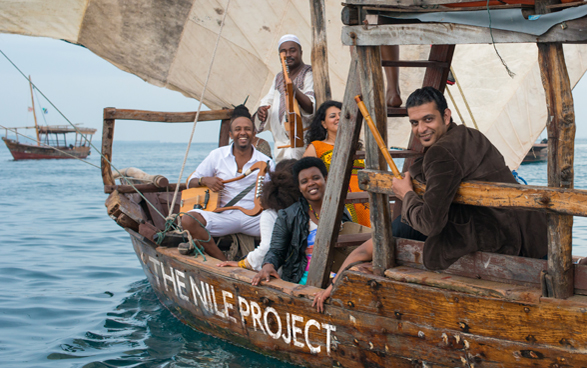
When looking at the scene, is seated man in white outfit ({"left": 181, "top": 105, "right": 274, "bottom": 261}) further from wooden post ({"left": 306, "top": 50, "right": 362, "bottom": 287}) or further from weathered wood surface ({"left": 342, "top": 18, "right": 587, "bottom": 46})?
weathered wood surface ({"left": 342, "top": 18, "right": 587, "bottom": 46})

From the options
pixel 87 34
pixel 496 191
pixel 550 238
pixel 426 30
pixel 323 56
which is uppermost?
pixel 87 34

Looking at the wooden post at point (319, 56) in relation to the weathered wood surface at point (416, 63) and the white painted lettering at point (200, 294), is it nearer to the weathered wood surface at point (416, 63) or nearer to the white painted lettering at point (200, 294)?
the weathered wood surface at point (416, 63)

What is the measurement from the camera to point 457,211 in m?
2.63

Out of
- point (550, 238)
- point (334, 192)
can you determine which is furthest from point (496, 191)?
point (334, 192)

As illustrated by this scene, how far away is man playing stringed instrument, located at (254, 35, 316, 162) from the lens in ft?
15.9

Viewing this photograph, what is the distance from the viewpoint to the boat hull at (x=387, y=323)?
2383mm

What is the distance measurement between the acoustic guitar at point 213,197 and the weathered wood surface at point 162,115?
3.38 feet

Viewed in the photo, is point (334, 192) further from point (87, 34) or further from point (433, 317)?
point (87, 34)

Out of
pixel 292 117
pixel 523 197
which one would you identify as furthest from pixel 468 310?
pixel 292 117

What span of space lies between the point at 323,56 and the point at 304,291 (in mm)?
2729

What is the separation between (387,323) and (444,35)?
138 centimetres

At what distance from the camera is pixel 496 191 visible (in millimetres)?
2367

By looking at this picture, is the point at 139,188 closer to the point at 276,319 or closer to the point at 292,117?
the point at 292,117

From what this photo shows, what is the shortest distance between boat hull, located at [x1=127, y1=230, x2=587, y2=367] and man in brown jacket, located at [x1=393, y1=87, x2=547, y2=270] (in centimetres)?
25
